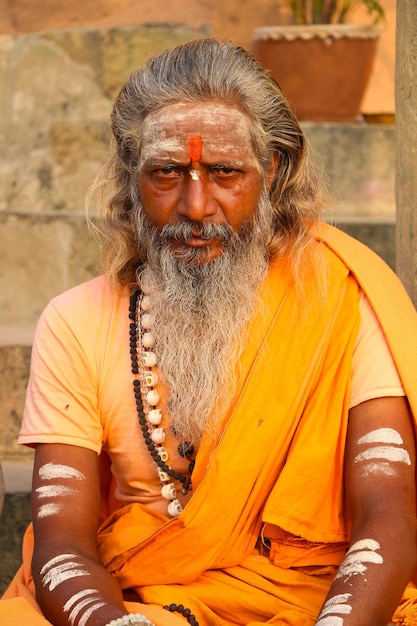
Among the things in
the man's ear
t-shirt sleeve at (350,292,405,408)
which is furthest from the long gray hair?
t-shirt sleeve at (350,292,405,408)

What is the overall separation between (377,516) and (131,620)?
0.66 m

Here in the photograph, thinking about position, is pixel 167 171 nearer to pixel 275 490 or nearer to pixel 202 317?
pixel 202 317

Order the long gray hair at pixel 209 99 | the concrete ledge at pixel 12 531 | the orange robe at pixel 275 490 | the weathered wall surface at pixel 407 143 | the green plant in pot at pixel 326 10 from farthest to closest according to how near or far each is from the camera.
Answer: the green plant in pot at pixel 326 10 < the concrete ledge at pixel 12 531 < the weathered wall surface at pixel 407 143 < the long gray hair at pixel 209 99 < the orange robe at pixel 275 490

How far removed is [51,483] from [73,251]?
2.14m

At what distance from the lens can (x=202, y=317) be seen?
3.17 m

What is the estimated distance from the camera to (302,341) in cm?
305

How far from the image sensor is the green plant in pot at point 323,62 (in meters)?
5.69

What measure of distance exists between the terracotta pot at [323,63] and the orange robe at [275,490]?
2.81 m

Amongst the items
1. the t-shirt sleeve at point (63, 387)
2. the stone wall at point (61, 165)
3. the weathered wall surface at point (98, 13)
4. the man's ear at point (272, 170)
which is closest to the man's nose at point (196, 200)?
the man's ear at point (272, 170)

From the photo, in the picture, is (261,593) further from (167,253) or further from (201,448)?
(167,253)

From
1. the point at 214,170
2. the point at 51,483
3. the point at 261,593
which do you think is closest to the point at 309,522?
the point at 261,593

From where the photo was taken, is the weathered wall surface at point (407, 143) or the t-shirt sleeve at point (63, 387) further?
the weathered wall surface at point (407, 143)

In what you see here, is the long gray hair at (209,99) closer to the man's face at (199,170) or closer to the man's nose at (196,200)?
the man's face at (199,170)

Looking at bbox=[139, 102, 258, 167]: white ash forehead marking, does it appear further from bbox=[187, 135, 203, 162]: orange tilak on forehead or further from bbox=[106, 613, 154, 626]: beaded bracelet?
bbox=[106, 613, 154, 626]: beaded bracelet
